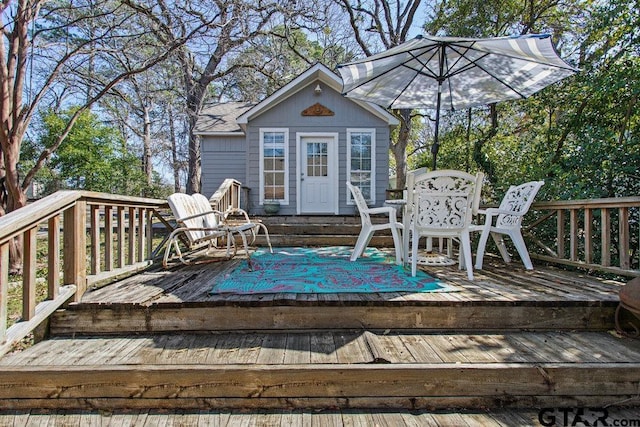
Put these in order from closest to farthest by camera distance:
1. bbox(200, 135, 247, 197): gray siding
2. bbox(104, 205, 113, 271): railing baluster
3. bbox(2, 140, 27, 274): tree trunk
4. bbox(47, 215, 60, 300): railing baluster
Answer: bbox(47, 215, 60, 300): railing baluster → bbox(104, 205, 113, 271): railing baluster → bbox(2, 140, 27, 274): tree trunk → bbox(200, 135, 247, 197): gray siding

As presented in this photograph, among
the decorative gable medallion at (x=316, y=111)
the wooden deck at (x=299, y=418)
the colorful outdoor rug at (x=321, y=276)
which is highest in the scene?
the decorative gable medallion at (x=316, y=111)

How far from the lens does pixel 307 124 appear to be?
7.80m

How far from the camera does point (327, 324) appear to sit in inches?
85.4

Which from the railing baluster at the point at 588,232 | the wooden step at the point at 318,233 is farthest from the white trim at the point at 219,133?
the railing baluster at the point at 588,232

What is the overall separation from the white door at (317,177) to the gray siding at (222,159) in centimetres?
212

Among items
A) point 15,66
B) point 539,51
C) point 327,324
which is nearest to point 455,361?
point 327,324

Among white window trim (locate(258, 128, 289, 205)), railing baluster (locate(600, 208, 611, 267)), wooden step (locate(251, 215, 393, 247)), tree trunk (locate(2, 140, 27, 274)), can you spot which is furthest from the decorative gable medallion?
railing baluster (locate(600, 208, 611, 267))

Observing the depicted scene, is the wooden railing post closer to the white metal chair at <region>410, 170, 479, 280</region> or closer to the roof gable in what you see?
the white metal chair at <region>410, 170, 479, 280</region>

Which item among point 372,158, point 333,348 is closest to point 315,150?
point 372,158

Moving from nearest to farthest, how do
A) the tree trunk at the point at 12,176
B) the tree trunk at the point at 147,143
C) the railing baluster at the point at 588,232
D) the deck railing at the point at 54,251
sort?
the deck railing at the point at 54,251
the railing baluster at the point at 588,232
the tree trunk at the point at 12,176
the tree trunk at the point at 147,143

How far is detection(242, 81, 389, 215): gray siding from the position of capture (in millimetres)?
7793

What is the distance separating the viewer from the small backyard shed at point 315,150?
7785mm

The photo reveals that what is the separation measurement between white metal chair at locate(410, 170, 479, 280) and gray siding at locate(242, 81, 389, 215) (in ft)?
16.1

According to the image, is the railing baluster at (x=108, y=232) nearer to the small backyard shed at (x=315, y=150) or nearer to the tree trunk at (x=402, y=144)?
the small backyard shed at (x=315, y=150)
